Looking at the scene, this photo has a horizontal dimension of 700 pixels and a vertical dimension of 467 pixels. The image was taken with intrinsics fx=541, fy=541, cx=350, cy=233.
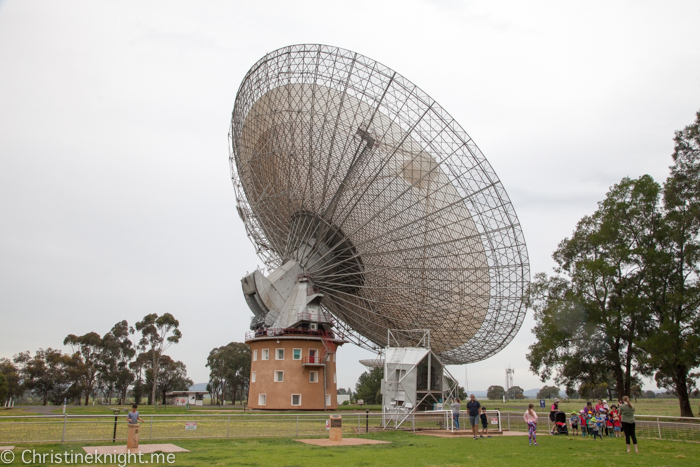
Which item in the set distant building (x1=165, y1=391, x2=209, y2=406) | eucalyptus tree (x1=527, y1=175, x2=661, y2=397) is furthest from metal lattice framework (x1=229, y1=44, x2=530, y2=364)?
distant building (x1=165, y1=391, x2=209, y2=406)

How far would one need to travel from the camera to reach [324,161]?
116 ft

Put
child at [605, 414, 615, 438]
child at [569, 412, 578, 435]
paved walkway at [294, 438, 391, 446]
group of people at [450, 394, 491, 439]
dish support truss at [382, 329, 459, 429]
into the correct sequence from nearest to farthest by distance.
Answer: paved walkway at [294, 438, 391, 446] < group of people at [450, 394, 491, 439] < child at [605, 414, 615, 438] < child at [569, 412, 578, 435] < dish support truss at [382, 329, 459, 429]

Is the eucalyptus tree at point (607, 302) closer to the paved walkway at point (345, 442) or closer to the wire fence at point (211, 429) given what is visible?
the wire fence at point (211, 429)

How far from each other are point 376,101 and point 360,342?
20.6 metres

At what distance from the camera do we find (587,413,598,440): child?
21.1 meters

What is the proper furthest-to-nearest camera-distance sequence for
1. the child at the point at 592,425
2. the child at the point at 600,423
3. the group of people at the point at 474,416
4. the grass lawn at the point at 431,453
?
the child at the point at 600,423, the child at the point at 592,425, the group of people at the point at 474,416, the grass lawn at the point at 431,453

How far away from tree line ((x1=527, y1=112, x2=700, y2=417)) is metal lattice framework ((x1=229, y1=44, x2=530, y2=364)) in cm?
487

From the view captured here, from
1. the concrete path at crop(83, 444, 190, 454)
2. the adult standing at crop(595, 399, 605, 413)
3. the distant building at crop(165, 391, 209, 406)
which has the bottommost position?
the distant building at crop(165, 391, 209, 406)

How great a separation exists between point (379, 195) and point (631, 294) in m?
17.8

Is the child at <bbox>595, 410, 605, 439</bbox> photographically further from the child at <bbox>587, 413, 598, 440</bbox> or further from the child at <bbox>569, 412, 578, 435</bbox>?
the child at <bbox>569, 412, 578, 435</bbox>

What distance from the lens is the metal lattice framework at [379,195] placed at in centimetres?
3238

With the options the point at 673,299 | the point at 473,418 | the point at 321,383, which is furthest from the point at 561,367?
the point at 473,418

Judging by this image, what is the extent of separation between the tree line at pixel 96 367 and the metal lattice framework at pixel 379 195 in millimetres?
50606

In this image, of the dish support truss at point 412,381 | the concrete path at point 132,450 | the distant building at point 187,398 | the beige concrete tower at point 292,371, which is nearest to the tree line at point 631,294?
the dish support truss at point 412,381
